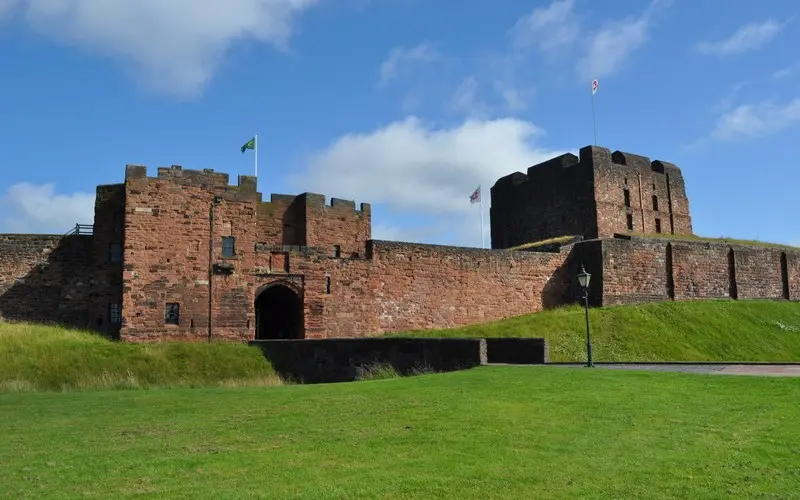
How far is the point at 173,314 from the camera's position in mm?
25031

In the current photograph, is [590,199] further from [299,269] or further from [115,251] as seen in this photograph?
[115,251]

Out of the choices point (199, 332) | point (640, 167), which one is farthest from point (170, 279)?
point (640, 167)

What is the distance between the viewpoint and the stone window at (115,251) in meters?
26.0

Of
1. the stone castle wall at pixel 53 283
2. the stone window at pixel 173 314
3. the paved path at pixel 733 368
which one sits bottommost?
the paved path at pixel 733 368

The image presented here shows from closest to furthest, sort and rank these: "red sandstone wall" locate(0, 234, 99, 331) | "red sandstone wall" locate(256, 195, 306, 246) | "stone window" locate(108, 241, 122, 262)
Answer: "red sandstone wall" locate(0, 234, 99, 331), "stone window" locate(108, 241, 122, 262), "red sandstone wall" locate(256, 195, 306, 246)

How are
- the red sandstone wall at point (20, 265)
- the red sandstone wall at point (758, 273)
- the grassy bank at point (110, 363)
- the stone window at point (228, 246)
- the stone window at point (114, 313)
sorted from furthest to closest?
the red sandstone wall at point (758, 273), the stone window at point (228, 246), the stone window at point (114, 313), the red sandstone wall at point (20, 265), the grassy bank at point (110, 363)

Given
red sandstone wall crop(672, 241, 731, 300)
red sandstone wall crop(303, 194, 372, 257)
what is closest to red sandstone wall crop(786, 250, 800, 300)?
red sandstone wall crop(672, 241, 731, 300)

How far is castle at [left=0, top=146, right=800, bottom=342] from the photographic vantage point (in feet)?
82.5

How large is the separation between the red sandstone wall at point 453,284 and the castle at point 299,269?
64 mm

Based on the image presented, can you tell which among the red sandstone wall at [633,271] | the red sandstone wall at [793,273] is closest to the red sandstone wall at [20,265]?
the red sandstone wall at [633,271]

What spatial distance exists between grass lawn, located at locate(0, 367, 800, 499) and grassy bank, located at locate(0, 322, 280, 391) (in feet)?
24.7

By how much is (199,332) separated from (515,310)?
1573cm

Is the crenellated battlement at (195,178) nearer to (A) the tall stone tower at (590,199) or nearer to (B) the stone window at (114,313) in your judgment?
(B) the stone window at (114,313)

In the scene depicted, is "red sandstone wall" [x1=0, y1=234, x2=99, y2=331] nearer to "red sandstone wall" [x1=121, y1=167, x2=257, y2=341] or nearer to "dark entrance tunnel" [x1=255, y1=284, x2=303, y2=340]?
"red sandstone wall" [x1=121, y1=167, x2=257, y2=341]
